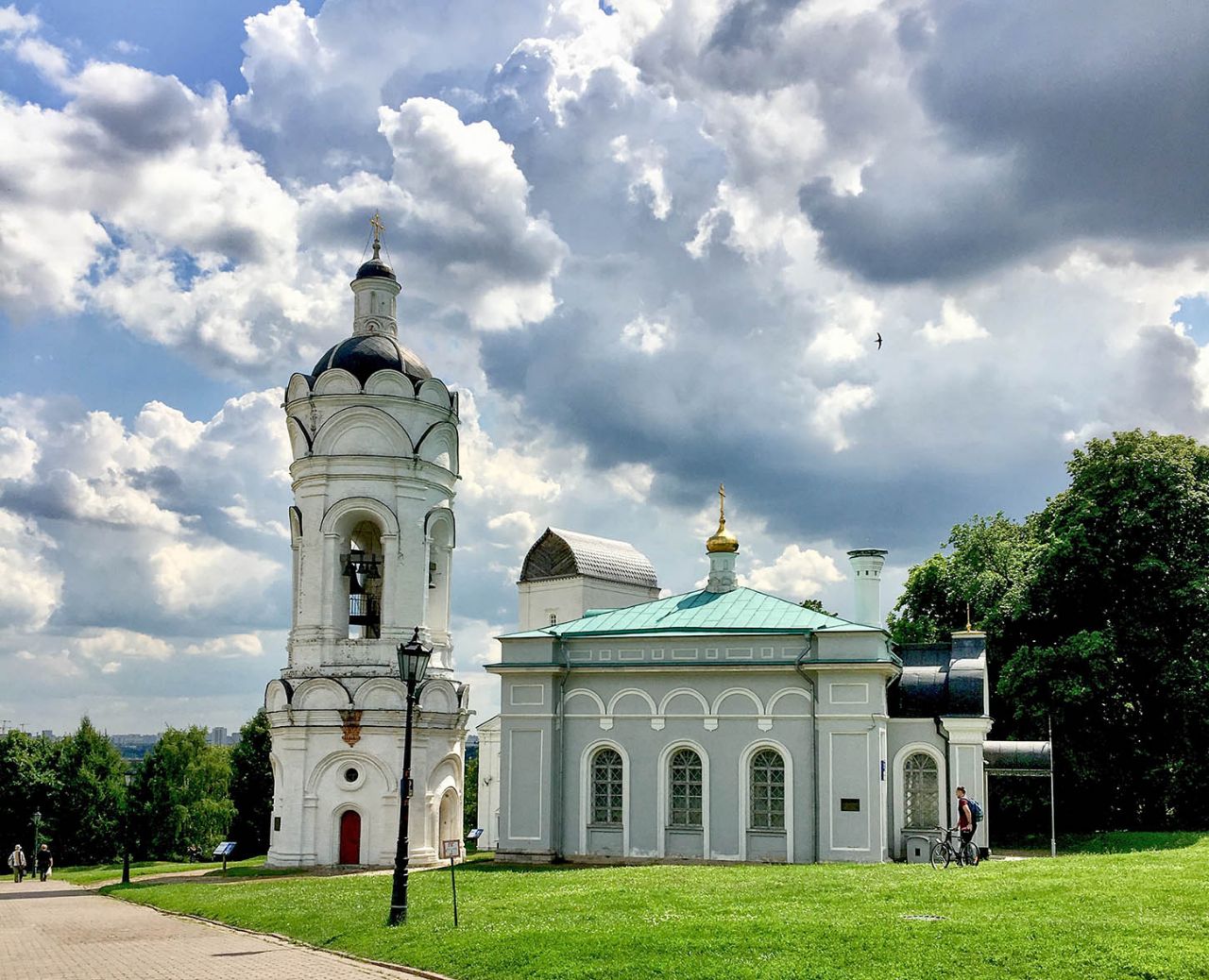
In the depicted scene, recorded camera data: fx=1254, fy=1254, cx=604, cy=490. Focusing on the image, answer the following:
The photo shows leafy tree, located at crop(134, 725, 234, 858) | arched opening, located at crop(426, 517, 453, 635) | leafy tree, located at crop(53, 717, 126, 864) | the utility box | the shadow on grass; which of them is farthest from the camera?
leafy tree, located at crop(53, 717, 126, 864)

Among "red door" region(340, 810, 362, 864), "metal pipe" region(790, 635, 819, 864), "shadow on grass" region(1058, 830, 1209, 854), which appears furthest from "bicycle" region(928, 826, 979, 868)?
"red door" region(340, 810, 362, 864)

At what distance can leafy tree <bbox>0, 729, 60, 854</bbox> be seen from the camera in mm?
54094

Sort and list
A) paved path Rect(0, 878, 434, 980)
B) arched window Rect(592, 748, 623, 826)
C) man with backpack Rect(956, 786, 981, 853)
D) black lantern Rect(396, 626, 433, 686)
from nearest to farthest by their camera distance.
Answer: paved path Rect(0, 878, 434, 980), black lantern Rect(396, 626, 433, 686), man with backpack Rect(956, 786, 981, 853), arched window Rect(592, 748, 623, 826)

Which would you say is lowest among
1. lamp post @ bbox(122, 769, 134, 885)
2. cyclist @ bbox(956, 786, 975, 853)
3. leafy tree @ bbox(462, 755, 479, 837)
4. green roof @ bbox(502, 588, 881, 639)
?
leafy tree @ bbox(462, 755, 479, 837)

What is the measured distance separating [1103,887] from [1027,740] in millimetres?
17905

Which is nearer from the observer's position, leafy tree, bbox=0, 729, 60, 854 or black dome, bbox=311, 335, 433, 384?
black dome, bbox=311, 335, 433, 384

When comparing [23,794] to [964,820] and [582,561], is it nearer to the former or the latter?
[582,561]

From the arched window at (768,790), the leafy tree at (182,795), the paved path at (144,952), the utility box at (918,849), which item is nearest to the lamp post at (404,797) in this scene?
the paved path at (144,952)

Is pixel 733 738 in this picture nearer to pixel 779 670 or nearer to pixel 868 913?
pixel 779 670

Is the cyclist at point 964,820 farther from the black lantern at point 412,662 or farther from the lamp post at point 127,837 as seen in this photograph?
the lamp post at point 127,837

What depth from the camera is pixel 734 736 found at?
28469 millimetres

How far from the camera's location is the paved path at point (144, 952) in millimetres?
15492

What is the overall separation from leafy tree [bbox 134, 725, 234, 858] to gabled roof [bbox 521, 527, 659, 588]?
14866 mm

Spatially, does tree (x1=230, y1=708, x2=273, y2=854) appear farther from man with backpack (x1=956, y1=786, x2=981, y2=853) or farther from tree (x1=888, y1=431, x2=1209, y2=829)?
man with backpack (x1=956, y1=786, x2=981, y2=853)
